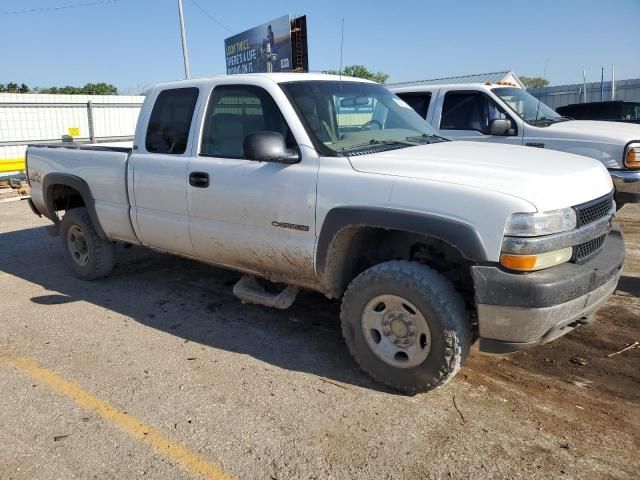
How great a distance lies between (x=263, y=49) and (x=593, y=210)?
78.7 ft

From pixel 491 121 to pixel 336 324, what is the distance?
13.8 ft

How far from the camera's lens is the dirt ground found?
9.36ft

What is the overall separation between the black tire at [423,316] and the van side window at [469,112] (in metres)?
4.56

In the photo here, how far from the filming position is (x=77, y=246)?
6086mm

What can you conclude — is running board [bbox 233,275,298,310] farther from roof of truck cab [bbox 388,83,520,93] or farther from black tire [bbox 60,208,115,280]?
roof of truck cab [bbox 388,83,520,93]

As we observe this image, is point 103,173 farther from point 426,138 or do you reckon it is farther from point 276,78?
point 426,138

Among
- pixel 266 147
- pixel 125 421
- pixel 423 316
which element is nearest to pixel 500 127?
pixel 266 147

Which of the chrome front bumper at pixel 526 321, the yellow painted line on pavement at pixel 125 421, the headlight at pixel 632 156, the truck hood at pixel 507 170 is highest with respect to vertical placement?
the truck hood at pixel 507 170

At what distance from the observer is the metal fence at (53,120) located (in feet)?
50.1

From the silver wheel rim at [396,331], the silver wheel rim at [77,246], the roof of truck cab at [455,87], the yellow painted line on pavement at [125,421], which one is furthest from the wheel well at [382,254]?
the roof of truck cab at [455,87]

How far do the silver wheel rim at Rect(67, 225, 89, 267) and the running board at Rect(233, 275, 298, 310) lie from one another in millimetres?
2332

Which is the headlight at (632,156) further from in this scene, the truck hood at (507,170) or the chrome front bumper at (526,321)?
the chrome front bumper at (526,321)

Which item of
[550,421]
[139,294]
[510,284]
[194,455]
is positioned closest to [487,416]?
[550,421]

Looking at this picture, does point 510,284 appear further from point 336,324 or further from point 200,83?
point 200,83
